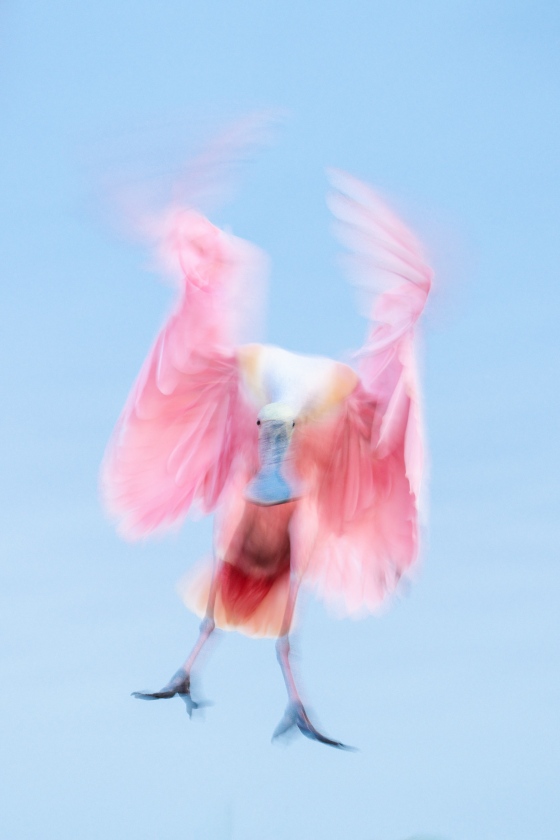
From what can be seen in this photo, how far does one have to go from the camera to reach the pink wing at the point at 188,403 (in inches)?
278

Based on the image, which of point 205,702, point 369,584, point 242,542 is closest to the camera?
point 205,702

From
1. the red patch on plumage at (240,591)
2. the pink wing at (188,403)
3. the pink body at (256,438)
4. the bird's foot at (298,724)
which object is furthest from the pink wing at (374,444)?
the bird's foot at (298,724)

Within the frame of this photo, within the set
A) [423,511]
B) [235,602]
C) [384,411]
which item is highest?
[384,411]

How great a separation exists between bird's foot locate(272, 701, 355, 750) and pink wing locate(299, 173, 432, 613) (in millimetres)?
A: 749

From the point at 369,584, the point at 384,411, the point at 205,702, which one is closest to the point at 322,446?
the point at 384,411

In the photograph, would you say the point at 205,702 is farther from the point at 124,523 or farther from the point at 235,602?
the point at 124,523

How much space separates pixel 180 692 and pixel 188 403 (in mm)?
1514

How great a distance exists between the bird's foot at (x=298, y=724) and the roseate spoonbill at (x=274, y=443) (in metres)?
0.01

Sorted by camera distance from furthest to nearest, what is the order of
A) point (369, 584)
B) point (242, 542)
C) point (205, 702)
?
point (369, 584) → point (242, 542) → point (205, 702)

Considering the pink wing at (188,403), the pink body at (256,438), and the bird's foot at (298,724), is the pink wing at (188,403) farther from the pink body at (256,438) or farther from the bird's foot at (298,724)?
the bird's foot at (298,724)

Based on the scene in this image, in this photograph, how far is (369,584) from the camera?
750 cm

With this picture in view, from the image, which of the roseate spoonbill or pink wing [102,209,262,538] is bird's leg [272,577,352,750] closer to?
the roseate spoonbill

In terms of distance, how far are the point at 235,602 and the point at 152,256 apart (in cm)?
169

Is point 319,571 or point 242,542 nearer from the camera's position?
point 242,542
